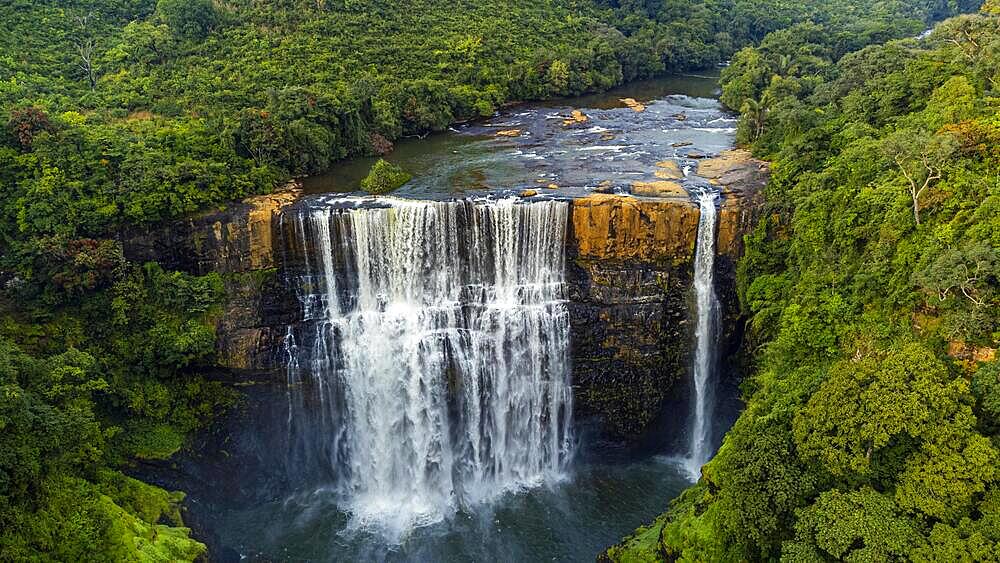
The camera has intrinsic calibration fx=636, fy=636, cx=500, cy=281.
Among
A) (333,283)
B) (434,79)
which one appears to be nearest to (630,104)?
(434,79)

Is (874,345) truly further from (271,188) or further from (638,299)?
(271,188)

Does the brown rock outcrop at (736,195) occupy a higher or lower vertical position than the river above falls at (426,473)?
higher

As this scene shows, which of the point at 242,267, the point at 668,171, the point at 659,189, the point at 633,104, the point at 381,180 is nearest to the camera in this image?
the point at 242,267

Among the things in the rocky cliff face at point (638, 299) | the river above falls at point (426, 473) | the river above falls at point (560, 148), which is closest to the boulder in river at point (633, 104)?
the river above falls at point (560, 148)

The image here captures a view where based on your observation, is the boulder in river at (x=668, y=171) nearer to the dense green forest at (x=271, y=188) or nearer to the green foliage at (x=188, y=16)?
the dense green forest at (x=271, y=188)

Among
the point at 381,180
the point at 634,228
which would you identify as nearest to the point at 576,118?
the point at 381,180

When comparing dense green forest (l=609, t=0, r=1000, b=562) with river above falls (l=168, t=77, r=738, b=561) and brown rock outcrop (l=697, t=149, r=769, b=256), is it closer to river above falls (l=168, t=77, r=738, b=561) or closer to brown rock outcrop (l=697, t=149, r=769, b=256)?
brown rock outcrop (l=697, t=149, r=769, b=256)
